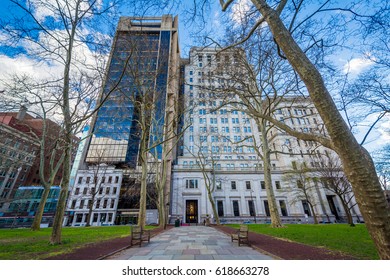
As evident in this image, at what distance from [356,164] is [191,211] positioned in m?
38.1

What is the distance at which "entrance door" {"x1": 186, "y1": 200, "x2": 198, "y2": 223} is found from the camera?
36125mm

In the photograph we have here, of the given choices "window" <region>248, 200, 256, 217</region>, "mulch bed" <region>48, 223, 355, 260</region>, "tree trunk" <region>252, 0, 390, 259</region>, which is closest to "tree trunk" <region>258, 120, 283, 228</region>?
"mulch bed" <region>48, 223, 355, 260</region>

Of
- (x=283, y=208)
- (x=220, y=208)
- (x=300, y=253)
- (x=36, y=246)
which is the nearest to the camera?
(x=300, y=253)

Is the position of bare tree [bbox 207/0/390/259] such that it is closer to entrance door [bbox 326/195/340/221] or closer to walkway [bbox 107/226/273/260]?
walkway [bbox 107/226/273/260]

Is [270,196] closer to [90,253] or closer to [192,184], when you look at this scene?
[90,253]

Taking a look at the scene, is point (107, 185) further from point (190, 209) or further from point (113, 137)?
point (190, 209)

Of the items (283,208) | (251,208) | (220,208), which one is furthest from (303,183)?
(220,208)

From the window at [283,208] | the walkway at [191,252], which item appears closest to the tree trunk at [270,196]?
the walkway at [191,252]

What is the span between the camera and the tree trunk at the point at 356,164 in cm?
241

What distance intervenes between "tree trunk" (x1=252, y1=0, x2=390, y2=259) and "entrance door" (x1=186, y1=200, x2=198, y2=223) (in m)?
36.9

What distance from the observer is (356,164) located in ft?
8.75

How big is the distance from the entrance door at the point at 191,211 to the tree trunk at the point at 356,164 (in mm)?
36919

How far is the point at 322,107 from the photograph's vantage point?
314cm

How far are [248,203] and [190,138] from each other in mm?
22180
